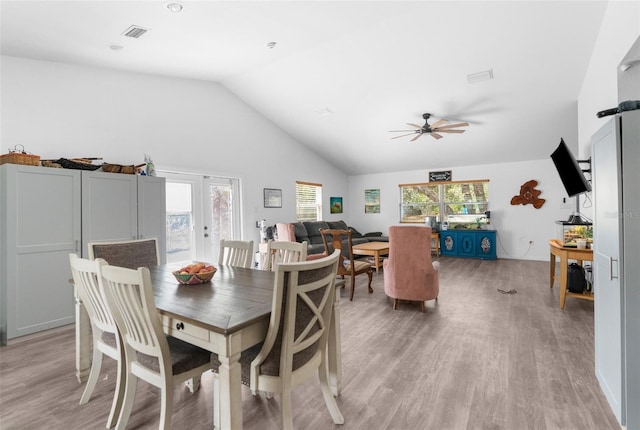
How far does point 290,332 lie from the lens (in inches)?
56.8

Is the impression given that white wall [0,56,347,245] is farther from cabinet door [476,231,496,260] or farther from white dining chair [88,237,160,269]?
cabinet door [476,231,496,260]

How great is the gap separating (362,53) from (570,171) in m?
2.95

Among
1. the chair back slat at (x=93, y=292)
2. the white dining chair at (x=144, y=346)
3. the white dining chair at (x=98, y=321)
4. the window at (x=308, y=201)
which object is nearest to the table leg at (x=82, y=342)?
the white dining chair at (x=98, y=321)

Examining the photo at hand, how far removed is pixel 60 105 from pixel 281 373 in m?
4.28

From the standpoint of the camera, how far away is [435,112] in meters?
5.54

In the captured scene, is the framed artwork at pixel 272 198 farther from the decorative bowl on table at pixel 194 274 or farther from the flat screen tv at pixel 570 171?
the flat screen tv at pixel 570 171

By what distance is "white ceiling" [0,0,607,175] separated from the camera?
3053 millimetres

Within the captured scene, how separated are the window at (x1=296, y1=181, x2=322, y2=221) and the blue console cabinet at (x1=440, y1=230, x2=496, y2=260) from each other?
323cm

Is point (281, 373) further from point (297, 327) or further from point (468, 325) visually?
point (468, 325)

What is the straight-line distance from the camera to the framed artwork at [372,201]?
907cm

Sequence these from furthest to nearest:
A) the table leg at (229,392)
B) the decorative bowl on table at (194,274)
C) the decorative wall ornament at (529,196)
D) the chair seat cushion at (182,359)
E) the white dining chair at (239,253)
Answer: the decorative wall ornament at (529,196)
the white dining chair at (239,253)
the decorative bowl on table at (194,274)
the chair seat cushion at (182,359)
the table leg at (229,392)

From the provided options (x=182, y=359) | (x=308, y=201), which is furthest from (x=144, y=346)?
(x=308, y=201)

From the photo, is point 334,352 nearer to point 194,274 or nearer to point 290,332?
point 290,332

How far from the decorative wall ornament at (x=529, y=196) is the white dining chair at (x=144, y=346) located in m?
7.63
